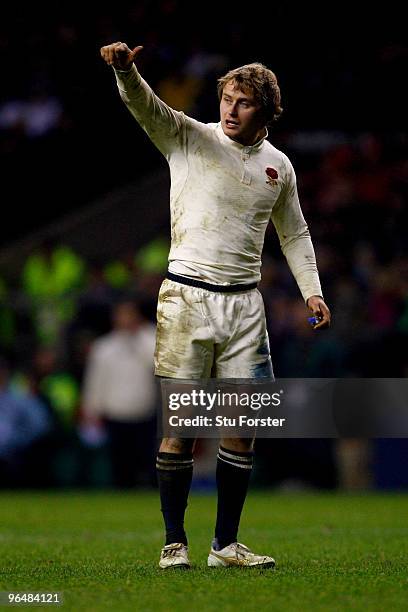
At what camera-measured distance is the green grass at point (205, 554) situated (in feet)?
16.8

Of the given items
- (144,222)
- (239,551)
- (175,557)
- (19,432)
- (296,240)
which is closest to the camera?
(175,557)

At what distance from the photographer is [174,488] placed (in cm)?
620

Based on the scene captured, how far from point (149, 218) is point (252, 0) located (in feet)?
13.3

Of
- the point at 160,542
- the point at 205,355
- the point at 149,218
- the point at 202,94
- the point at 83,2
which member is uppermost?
the point at 83,2

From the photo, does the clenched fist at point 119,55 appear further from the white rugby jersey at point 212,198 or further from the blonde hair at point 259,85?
the blonde hair at point 259,85

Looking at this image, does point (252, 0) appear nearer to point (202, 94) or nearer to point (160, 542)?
point (202, 94)

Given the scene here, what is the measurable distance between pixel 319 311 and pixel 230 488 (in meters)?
0.96

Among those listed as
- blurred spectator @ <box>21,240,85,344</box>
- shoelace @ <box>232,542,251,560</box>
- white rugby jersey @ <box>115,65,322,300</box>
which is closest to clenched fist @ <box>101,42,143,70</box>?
white rugby jersey @ <box>115,65,322,300</box>

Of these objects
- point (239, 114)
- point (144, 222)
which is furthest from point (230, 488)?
point (144, 222)

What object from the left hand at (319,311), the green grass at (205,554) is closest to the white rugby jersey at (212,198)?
the left hand at (319,311)

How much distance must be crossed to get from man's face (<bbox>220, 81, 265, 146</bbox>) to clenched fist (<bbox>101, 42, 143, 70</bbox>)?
60 cm

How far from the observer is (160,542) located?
805 centimetres

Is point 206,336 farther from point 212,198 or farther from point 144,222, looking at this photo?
point 144,222

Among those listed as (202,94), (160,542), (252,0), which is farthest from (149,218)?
(160,542)
